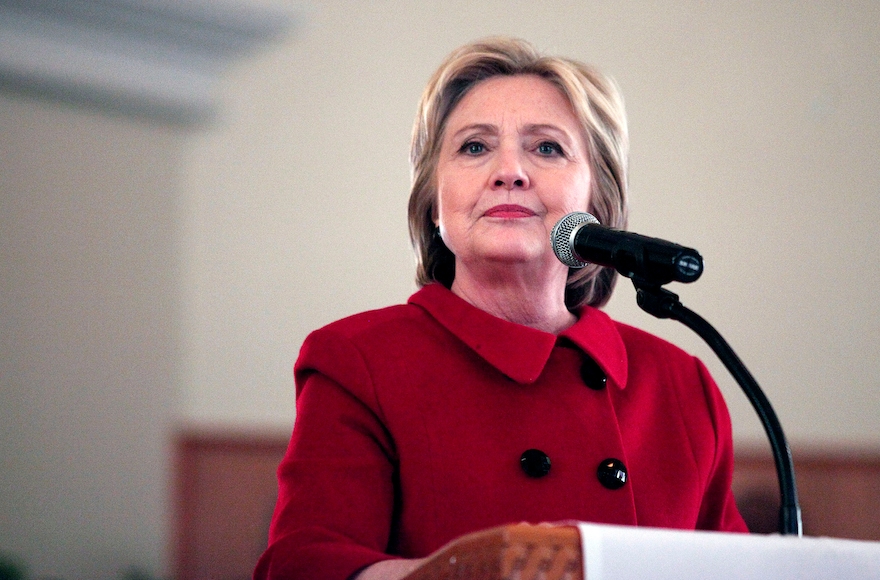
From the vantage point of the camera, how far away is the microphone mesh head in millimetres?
1393

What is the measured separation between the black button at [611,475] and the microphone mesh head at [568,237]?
0.89 ft

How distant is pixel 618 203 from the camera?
182 centimetres

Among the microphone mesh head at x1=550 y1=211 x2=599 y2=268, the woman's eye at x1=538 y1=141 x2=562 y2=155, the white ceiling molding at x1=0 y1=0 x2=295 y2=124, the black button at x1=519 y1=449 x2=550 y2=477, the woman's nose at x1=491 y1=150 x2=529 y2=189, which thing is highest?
the white ceiling molding at x1=0 y1=0 x2=295 y2=124

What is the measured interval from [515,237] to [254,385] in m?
3.46

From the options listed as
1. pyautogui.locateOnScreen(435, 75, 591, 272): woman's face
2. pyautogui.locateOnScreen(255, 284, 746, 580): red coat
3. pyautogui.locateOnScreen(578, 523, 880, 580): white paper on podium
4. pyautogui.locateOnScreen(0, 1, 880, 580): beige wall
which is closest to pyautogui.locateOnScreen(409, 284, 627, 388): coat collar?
pyautogui.locateOnScreen(255, 284, 746, 580): red coat

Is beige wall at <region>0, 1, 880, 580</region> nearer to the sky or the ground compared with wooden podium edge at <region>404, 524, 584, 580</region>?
nearer to the sky

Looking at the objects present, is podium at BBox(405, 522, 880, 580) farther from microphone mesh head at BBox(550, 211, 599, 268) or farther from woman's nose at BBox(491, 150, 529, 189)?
woman's nose at BBox(491, 150, 529, 189)

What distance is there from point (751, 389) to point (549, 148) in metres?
0.65

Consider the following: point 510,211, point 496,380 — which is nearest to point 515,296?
point 510,211

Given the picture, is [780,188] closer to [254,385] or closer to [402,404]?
[254,385]

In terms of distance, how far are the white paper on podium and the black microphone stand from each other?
12 centimetres

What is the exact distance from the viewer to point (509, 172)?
1628mm

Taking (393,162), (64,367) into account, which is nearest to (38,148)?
(64,367)

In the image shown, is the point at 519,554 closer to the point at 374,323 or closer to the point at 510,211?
the point at 374,323
